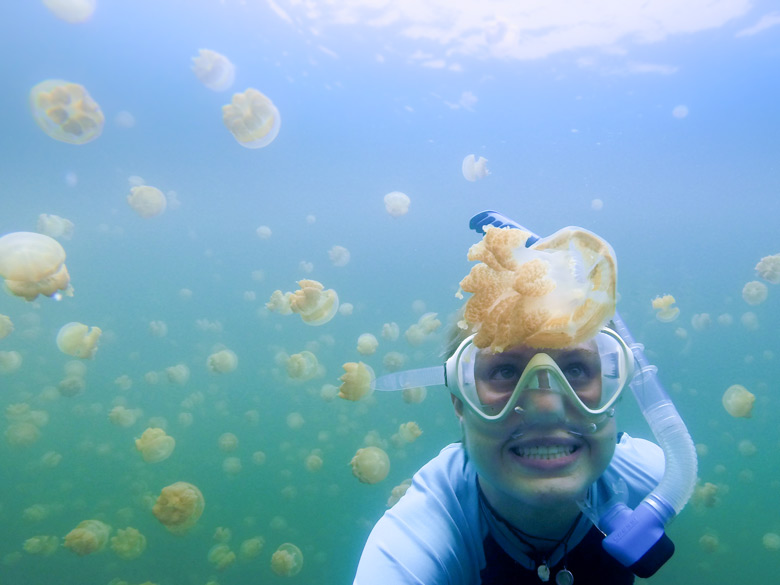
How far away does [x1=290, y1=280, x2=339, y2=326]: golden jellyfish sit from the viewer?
19.8 ft

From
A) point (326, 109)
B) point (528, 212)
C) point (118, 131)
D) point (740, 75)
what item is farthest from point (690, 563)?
point (528, 212)

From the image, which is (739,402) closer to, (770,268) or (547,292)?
(770,268)

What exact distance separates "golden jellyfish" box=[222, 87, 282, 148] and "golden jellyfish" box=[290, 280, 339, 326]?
3.01 m

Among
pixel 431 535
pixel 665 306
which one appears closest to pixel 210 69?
pixel 665 306

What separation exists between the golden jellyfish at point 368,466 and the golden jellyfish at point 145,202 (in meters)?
8.73

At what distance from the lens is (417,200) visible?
44.9m

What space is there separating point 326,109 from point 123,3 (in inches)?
379

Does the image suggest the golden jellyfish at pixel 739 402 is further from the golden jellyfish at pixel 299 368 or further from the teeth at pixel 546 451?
the teeth at pixel 546 451

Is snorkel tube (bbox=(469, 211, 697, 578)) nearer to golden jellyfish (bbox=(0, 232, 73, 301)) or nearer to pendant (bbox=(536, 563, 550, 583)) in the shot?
pendant (bbox=(536, 563, 550, 583))

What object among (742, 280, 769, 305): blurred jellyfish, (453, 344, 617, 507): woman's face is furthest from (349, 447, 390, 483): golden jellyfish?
(742, 280, 769, 305): blurred jellyfish

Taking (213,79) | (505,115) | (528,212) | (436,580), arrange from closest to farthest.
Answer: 1. (436,580)
2. (213,79)
3. (505,115)
4. (528,212)

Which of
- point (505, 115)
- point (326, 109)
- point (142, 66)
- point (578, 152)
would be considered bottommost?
point (578, 152)

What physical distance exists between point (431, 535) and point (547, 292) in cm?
103

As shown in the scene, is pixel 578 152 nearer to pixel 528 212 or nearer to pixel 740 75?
pixel 740 75
